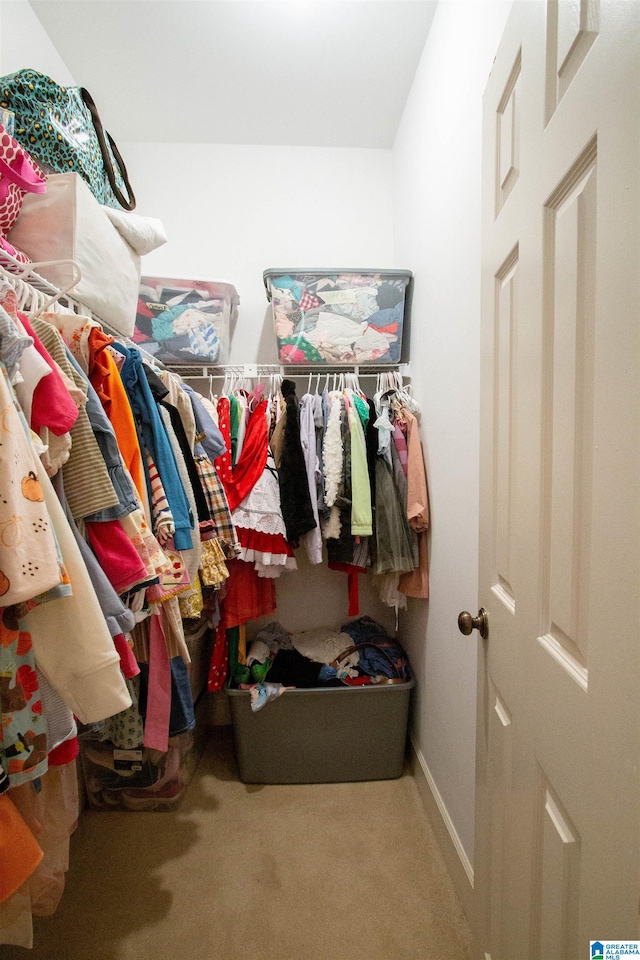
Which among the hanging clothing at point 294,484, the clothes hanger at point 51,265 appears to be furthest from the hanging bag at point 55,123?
the hanging clothing at point 294,484

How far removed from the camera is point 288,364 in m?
1.79

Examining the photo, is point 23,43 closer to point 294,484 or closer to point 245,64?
point 245,64

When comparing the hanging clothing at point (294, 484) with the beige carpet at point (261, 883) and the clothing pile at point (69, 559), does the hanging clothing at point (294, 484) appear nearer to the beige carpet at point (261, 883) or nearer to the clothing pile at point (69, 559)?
the clothing pile at point (69, 559)

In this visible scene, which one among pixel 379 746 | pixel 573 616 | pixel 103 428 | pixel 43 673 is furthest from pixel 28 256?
pixel 379 746

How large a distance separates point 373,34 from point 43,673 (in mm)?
2294

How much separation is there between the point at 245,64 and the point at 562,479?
83.4 inches

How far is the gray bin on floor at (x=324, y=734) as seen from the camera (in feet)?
5.54

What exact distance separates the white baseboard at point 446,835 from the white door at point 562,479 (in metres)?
0.32

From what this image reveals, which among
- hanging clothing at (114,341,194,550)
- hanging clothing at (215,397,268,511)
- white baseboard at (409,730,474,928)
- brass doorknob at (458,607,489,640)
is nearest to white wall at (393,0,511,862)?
white baseboard at (409,730,474,928)

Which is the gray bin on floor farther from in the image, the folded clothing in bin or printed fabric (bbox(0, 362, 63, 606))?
printed fabric (bbox(0, 362, 63, 606))

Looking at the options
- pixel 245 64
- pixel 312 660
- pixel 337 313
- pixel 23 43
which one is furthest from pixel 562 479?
pixel 23 43

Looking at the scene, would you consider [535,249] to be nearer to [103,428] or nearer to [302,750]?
[103,428]

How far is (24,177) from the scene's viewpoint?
2.93ft

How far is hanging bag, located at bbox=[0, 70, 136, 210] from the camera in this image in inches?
40.4
